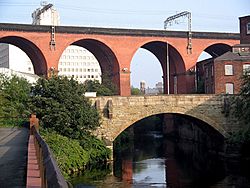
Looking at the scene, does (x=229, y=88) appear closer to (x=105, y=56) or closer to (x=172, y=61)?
(x=172, y=61)

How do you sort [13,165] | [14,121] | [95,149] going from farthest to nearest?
[14,121], [95,149], [13,165]

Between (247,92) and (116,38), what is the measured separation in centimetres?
1881

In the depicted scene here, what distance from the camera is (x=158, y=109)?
103 feet

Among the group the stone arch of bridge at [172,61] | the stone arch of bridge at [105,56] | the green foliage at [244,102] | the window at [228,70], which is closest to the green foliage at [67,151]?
the green foliage at [244,102]

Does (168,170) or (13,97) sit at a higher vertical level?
(13,97)

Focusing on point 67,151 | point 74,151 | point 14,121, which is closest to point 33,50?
point 14,121

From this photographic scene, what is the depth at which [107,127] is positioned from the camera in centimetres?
3016

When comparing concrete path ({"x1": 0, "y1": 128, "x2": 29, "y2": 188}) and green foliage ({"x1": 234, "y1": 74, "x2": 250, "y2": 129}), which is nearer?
concrete path ({"x1": 0, "y1": 128, "x2": 29, "y2": 188})

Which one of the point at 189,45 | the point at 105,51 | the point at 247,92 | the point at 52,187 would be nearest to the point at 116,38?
the point at 105,51

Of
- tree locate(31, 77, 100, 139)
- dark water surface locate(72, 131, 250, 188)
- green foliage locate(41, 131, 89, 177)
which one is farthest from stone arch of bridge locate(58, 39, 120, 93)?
green foliage locate(41, 131, 89, 177)

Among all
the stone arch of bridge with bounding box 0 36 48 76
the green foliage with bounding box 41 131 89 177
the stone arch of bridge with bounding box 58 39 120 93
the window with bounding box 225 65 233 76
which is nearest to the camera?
the green foliage with bounding box 41 131 89 177

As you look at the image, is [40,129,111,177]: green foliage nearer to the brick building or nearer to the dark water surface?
the dark water surface

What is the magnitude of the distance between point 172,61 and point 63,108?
2540 cm

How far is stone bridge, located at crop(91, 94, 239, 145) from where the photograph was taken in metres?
30.1
